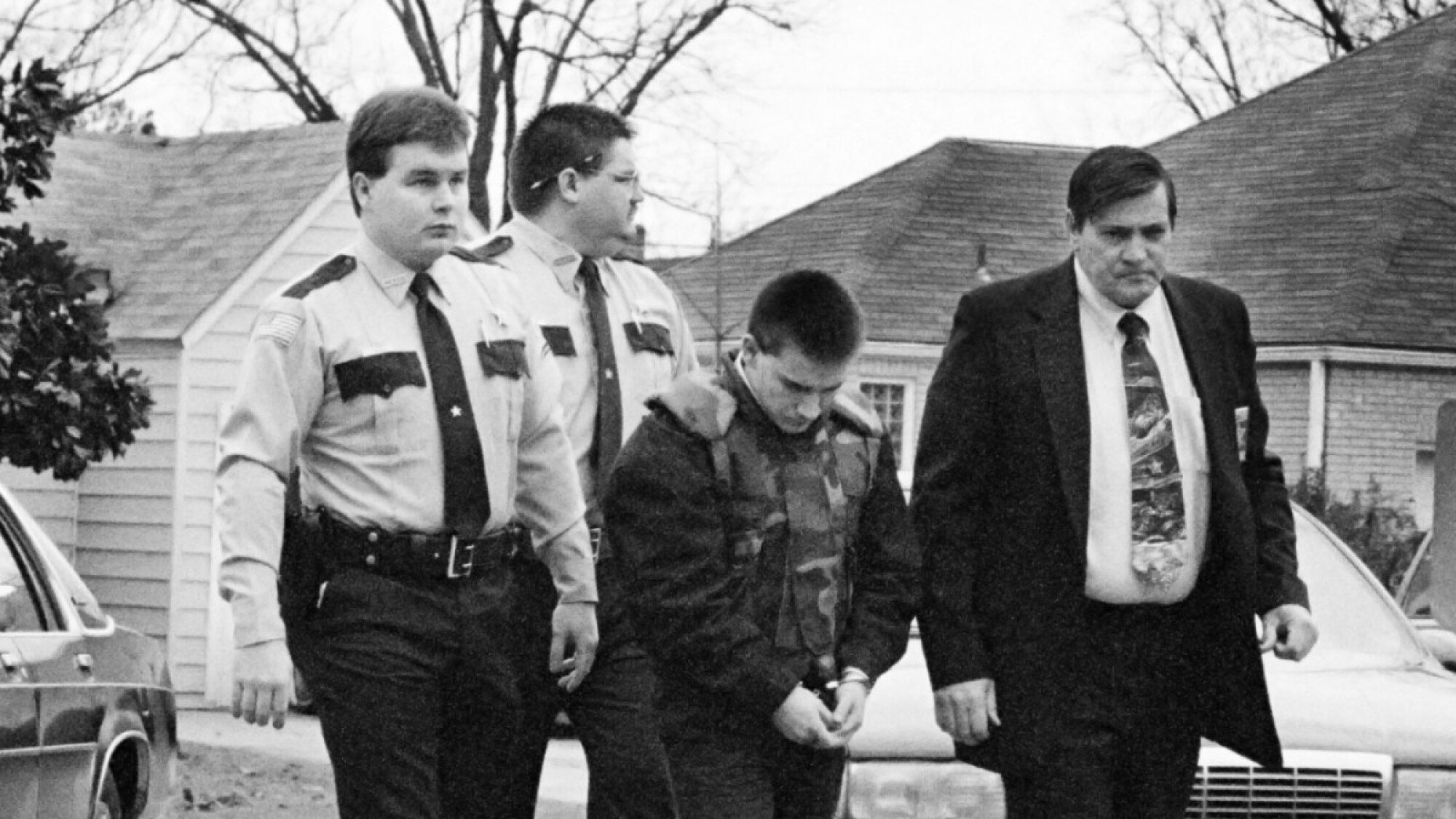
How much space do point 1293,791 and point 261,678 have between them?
283 centimetres

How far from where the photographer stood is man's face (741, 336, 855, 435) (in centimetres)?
496

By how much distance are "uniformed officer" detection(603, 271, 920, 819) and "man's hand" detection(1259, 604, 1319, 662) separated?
72cm

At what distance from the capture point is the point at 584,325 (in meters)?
6.25

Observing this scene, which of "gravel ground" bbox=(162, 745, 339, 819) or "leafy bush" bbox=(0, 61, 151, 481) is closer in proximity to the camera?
"leafy bush" bbox=(0, 61, 151, 481)

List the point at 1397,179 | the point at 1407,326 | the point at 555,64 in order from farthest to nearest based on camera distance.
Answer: the point at 555,64 < the point at 1397,179 < the point at 1407,326

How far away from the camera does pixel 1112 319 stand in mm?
5355

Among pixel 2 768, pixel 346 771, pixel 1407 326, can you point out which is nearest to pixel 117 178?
pixel 1407 326

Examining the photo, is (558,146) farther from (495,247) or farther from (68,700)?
(68,700)

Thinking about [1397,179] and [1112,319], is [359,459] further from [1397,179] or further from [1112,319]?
[1397,179]

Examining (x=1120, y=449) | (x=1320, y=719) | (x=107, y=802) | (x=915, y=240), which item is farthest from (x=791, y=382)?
(x=915, y=240)

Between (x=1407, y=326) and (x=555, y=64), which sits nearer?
(x=1407, y=326)

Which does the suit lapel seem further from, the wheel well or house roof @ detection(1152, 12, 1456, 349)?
house roof @ detection(1152, 12, 1456, 349)

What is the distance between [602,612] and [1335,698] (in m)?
2.07

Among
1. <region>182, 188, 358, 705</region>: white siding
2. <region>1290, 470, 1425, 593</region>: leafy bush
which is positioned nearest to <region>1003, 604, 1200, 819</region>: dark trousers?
<region>1290, 470, 1425, 593</region>: leafy bush
